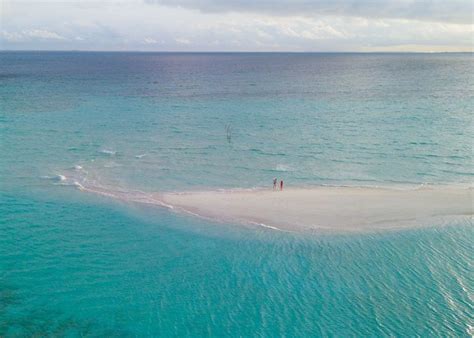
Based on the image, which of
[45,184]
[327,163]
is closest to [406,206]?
[327,163]

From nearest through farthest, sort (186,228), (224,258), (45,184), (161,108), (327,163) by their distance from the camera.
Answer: (224,258)
(186,228)
(45,184)
(327,163)
(161,108)

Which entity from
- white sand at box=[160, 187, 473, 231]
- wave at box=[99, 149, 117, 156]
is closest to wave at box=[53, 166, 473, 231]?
white sand at box=[160, 187, 473, 231]

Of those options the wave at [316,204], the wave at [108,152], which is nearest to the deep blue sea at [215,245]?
the wave at [108,152]

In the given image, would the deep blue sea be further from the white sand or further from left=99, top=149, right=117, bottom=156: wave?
the white sand

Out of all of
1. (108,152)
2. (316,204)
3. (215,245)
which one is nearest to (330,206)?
(316,204)

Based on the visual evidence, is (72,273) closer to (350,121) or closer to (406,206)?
(406,206)

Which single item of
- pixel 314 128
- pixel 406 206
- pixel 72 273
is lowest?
pixel 72 273
